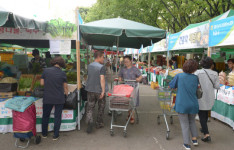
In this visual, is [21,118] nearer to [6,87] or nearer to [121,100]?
[6,87]

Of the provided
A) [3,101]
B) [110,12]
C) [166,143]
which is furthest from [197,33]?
[110,12]

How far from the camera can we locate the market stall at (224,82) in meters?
5.29

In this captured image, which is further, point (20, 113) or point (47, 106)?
point (47, 106)

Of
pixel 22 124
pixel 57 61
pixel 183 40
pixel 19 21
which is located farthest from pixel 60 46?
pixel 183 40

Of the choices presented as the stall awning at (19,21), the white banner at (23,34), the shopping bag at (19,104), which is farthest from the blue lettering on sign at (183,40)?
the shopping bag at (19,104)

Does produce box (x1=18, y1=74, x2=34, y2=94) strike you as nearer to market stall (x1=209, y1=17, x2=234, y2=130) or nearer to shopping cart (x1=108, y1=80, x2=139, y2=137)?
shopping cart (x1=108, y1=80, x2=139, y2=137)

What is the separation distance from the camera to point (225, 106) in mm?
5559

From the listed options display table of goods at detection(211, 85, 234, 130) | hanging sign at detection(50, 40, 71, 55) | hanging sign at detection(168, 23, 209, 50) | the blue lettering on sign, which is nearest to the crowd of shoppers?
hanging sign at detection(50, 40, 71, 55)

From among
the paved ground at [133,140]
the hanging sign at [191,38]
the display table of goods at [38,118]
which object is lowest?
the paved ground at [133,140]

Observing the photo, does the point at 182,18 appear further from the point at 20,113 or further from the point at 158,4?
the point at 20,113

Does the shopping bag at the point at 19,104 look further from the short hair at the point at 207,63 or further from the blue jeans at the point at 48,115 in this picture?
the short hair at the point at 207,63

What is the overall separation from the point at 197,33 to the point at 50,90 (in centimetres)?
611

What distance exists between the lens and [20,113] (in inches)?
153

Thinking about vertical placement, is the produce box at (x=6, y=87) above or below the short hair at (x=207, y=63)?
below
